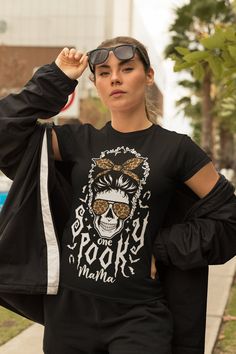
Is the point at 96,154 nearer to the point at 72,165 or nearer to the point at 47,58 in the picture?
the point at 72,165

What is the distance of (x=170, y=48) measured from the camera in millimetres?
25547

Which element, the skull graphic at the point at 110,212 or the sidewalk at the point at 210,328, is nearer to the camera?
the skull graphic at the point at 110,212

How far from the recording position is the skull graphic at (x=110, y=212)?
2344 mm

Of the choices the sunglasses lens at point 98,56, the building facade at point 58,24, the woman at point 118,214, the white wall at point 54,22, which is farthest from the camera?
the white wall at point 54,22

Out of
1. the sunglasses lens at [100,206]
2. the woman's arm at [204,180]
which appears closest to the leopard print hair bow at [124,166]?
the sunglasses lens at [100,206]

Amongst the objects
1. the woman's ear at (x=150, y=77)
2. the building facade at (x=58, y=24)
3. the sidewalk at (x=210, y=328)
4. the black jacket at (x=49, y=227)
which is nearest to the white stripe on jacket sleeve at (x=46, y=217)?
the black jacket at (x=49, y=227)

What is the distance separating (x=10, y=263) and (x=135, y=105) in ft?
2.81

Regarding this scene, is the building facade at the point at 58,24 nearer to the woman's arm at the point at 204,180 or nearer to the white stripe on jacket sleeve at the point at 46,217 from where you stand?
the white stripe on jacket sleeve at the point at 46,217

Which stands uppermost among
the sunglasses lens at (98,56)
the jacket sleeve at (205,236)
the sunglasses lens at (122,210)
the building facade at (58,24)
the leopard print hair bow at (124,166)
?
the building facade at (58,24)

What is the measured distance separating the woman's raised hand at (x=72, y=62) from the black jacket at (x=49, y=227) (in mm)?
37

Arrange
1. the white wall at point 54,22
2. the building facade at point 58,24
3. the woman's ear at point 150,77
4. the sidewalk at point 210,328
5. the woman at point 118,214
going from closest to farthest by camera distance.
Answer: the woman at point 118,214 < the woman's ear at point 150,77 < the sidewalk at point 210,328 < the building facade at point 58,24 < the white wall at point 54,22

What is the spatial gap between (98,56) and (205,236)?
0.88 meters

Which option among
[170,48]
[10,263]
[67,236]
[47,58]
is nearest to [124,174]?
[67,236]

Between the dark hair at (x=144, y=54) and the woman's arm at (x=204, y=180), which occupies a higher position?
the dark hair at (x=144, y=54)
